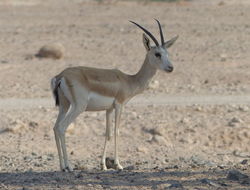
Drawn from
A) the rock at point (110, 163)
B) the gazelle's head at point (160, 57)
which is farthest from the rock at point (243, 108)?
the rock at point (110, 163)

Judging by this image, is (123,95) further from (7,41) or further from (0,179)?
(7,41)

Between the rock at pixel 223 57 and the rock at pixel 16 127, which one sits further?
the rock at pixel 223 57

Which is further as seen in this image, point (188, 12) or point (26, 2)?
point (26, 2)

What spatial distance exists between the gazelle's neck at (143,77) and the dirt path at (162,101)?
4.24 meters

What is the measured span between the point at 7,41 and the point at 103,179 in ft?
53.2

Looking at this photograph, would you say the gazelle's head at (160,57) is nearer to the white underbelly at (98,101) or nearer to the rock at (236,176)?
the white underbelly at (98,101)

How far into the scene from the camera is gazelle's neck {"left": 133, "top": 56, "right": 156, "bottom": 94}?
38.8 feet

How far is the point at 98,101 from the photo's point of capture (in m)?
11.1

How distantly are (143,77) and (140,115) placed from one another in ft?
11.0

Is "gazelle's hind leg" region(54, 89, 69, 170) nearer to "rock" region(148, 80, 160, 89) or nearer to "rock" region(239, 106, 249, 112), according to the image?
"rock" region(239, 106, 249, 112)

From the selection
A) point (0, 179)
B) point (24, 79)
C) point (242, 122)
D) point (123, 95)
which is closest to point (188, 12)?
point (24, 79)

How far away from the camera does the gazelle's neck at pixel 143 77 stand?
11812 mm

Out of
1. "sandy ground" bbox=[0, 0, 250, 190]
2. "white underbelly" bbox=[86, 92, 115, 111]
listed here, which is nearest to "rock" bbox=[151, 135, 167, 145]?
"sandy ground" bbox=[0, 0, 250, 190]

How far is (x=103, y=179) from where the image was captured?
9625mm
